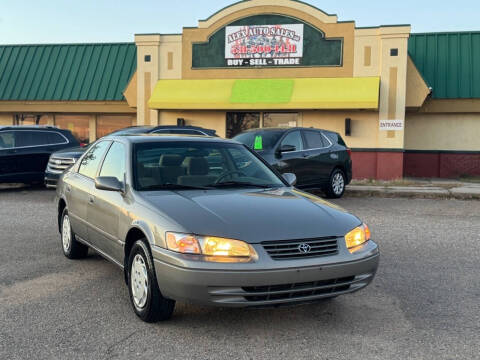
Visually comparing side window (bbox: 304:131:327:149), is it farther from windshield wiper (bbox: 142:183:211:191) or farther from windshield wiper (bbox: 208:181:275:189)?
windshield wiper (bbox: 142:183:211:191)

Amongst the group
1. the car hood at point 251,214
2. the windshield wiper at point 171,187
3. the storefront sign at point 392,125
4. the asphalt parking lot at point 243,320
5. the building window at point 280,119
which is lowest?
the asphalt parking lot at point 243,320

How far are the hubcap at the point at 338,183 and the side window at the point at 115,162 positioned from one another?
27.8 ft

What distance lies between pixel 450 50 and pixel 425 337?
19.1 meters

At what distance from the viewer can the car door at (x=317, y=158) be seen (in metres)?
12.7

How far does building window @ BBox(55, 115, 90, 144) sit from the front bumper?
68.3ft

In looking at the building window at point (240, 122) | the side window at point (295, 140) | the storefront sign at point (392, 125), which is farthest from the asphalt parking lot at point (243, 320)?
the building window at point (240, 122)

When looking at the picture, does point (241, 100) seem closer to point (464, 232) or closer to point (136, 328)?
point (464, 232)

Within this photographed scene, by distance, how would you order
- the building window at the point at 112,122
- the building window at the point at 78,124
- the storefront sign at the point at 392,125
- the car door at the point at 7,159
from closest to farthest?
the car door at the point at 7,159 → the storefront sign at the point at 392,125 → the building window at the point at 112,122 → the building window at the point at 78,124

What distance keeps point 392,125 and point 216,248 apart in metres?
16.4

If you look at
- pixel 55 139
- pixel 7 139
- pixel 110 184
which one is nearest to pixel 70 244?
pixel 110 184

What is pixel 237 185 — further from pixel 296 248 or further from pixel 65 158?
→ pixel 65 158

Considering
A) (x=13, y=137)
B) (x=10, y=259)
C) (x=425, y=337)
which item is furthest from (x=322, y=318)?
(x=13, y=137)

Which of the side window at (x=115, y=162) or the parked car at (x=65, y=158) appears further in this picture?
Result: the parked car at (x=65, y=158)

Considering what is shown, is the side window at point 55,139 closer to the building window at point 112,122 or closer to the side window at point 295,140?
the side window at point 295,140
